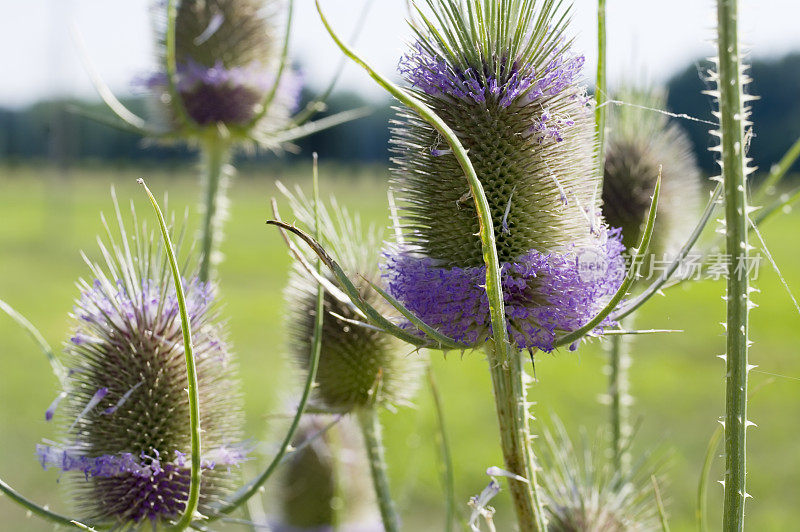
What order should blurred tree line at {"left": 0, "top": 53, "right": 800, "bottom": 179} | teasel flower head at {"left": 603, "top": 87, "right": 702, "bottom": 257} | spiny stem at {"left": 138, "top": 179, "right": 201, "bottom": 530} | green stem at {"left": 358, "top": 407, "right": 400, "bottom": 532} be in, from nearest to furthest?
1. spiny stem at {"left": 138, "top": 179, "right": 201, "bottom": 530}
2. green stem at {"left": 358, "top": 407, "right": 400, "bottom": 532}
3. teasel flower head at {"left": 603, "top": 87, "right": 702, "bottom": 257}
4. blurred tree line at {"left": 0, "top": 53, "right": 800, "bottom": 179}

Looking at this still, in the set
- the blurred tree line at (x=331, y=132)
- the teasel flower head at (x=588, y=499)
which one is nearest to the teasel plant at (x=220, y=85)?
the teasel flower head at (x=588, y=499)

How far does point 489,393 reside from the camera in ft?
31.4

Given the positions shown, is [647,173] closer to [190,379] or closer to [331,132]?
[190,379]

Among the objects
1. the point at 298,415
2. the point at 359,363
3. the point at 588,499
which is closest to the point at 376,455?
the point at 359,363

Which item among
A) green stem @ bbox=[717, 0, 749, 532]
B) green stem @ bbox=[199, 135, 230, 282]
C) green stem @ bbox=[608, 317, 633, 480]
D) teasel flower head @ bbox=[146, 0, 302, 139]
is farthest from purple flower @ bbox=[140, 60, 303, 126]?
green stem @ bbox=[717, 0, 749, 532]

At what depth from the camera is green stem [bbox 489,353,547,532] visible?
1.21m

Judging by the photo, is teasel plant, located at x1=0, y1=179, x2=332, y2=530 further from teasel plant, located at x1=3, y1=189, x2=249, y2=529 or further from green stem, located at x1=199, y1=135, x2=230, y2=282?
green stem, located at x1=199, y1=135, x2=230, y2=282

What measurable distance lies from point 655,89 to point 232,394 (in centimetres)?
142

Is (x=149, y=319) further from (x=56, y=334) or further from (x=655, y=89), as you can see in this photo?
(x=56, y=334)

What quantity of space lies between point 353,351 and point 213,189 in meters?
1.12

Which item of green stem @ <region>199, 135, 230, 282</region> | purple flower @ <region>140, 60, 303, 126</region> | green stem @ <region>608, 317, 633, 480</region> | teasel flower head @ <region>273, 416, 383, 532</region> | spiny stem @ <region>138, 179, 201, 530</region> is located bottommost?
teasel flower head @ <region>273, 416, 383, 532</region>

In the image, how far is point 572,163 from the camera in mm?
1313

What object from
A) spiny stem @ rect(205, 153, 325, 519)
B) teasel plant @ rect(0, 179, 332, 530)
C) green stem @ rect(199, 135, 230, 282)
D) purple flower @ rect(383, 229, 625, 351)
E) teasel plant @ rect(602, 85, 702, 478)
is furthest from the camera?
Answer: green stem @ rect(199, 135, 230, 282)

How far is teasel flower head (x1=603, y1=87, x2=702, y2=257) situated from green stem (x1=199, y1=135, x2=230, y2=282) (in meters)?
1.24
